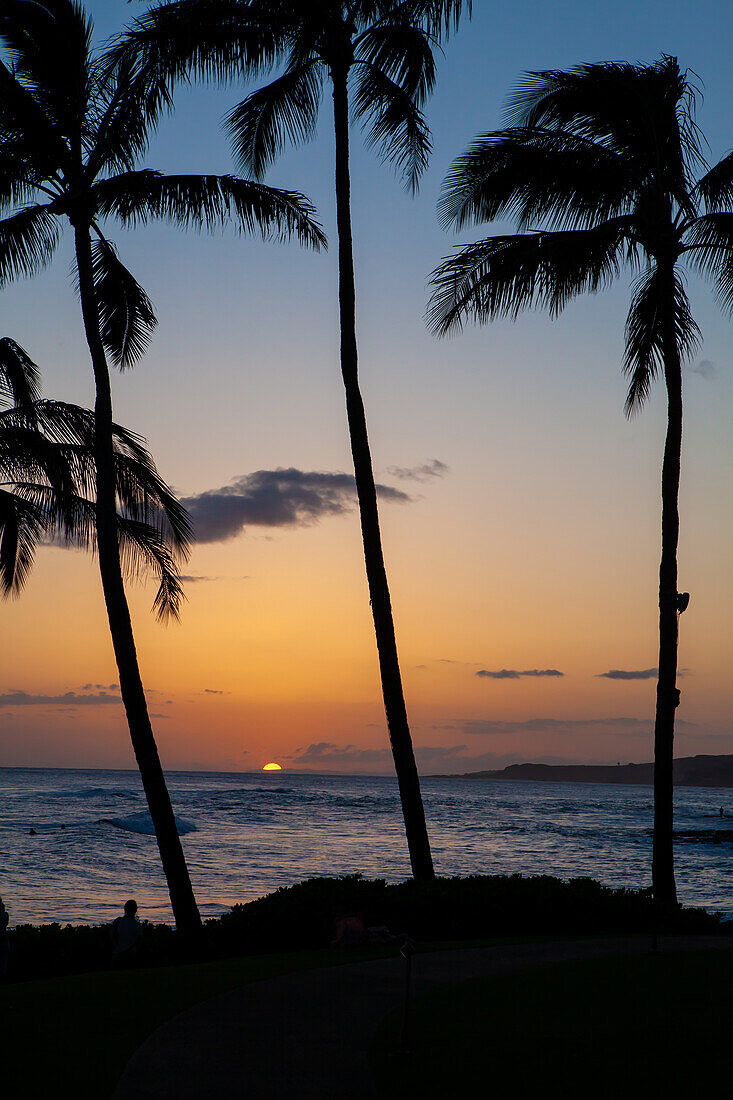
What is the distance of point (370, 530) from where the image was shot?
52.5 ft

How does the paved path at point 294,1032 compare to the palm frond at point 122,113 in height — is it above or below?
below

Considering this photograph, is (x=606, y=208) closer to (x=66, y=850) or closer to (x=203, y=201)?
(x=203, y=201)

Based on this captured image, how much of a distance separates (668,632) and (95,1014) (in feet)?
37.1

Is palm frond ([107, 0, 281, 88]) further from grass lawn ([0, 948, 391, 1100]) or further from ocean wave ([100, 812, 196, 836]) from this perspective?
ocean wave ([100, 812, 196, 836])

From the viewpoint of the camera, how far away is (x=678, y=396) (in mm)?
17016

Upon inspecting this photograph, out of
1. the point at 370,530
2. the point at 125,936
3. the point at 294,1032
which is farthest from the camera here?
the point at 370,530

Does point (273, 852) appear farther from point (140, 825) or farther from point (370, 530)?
point (370, 530)

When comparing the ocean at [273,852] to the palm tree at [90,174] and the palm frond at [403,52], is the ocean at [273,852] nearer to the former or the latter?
the palm tree at [90,174]

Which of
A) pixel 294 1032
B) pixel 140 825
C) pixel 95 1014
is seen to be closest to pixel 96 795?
pixel 140 825

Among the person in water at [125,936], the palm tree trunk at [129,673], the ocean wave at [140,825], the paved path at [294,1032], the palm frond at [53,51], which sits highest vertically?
the palm frond at [53,51]

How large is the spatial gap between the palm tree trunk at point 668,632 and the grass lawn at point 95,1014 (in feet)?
20.6

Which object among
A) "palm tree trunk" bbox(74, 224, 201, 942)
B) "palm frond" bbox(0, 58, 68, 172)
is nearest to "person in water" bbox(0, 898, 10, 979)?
"palm tree trunk" bbox(74, 224, 201, 942)

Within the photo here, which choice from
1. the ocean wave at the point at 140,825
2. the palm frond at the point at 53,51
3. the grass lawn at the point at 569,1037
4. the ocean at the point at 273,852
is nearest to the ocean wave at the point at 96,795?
the ocean at the point at 273,852

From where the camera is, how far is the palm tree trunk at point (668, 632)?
15.8 m
